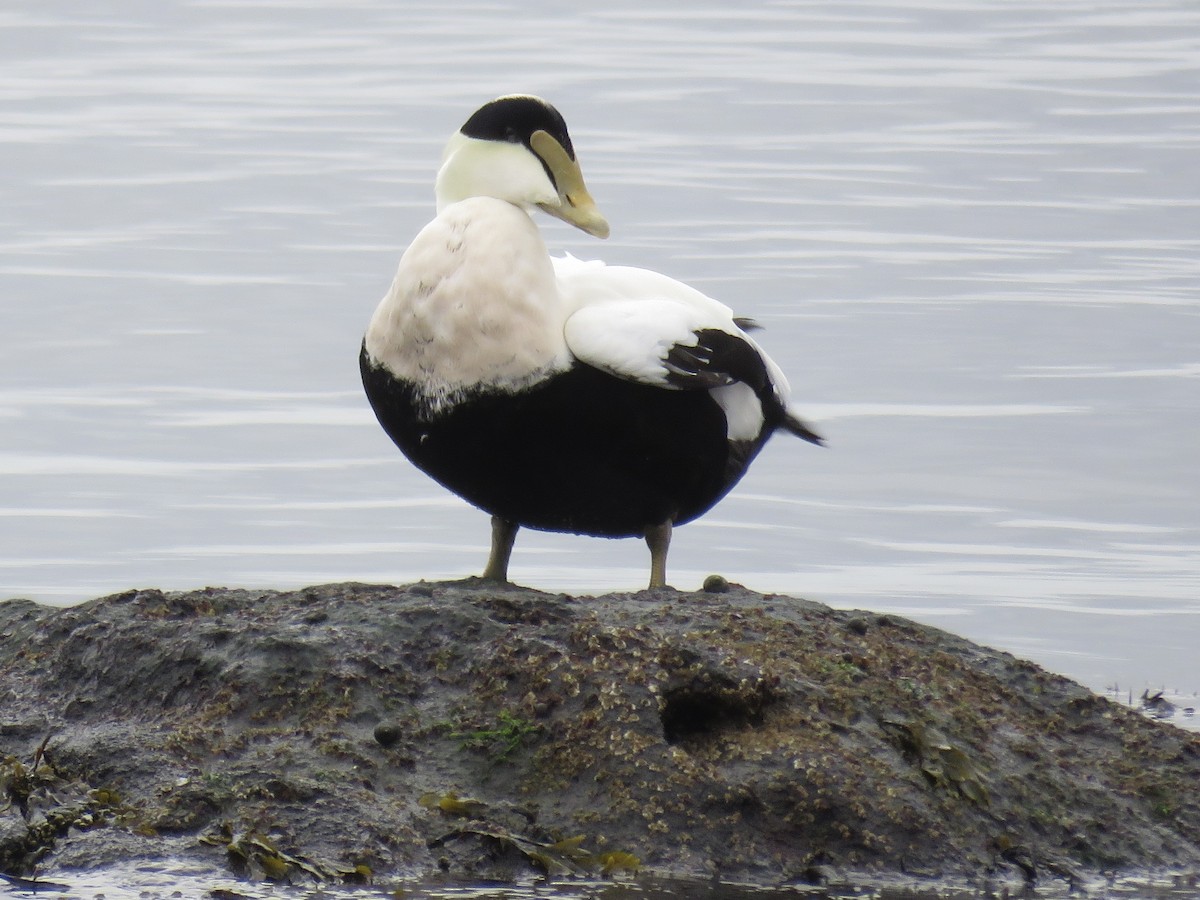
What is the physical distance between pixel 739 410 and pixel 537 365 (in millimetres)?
880

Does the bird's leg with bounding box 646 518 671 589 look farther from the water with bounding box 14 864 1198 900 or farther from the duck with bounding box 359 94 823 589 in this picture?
the water with bounding box 14 864 1198 900

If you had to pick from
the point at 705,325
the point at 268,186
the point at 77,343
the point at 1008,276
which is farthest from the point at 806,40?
the point at 705,325

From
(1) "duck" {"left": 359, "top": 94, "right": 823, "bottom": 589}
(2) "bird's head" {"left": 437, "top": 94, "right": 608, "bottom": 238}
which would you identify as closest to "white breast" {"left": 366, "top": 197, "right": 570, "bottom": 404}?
(1) "duck" {"left": 359, "top": 94, "right": 823, "bottom": 589}

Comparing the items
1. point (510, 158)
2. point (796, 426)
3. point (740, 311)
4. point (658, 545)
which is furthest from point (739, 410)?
point (740, 311)

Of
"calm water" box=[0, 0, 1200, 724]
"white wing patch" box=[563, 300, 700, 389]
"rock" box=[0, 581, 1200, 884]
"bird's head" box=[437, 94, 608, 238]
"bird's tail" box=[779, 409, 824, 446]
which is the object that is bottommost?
"calm water" box=[0, 0, 1200, 724]

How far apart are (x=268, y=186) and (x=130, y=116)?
7.57m

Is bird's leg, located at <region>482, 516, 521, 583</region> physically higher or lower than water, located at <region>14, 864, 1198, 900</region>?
higher

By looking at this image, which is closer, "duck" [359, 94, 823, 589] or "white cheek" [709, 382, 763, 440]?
"duck" [359, 94, 823, 589]

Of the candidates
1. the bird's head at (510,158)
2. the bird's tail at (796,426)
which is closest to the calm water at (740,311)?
the bird's tail at (796,426)

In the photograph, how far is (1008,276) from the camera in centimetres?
2320

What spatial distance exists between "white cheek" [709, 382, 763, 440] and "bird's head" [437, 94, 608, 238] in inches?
28.2

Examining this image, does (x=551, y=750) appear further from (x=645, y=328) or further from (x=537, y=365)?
(x=645, y=328)

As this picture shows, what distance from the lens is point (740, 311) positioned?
19.8 metres

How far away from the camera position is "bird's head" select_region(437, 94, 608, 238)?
6.70 meters
